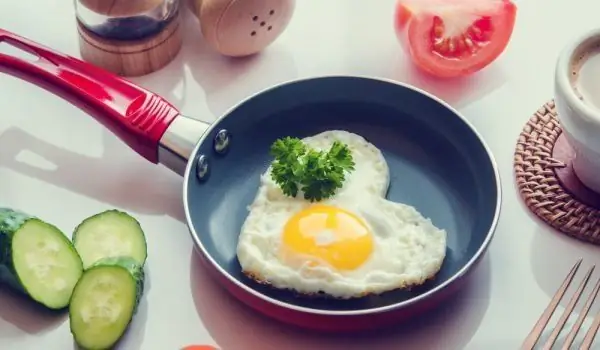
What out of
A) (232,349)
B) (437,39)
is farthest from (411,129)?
(232,349)

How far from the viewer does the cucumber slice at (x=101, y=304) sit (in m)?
1.06

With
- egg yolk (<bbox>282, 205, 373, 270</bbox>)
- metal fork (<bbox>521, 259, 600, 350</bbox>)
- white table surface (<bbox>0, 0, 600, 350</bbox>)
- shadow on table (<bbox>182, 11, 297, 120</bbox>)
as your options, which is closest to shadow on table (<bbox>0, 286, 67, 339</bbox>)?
white table surface (<bbox>0, 0, 600, 350</bbox>)

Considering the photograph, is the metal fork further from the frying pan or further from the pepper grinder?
the pepper grinder

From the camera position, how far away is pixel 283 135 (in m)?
1.35

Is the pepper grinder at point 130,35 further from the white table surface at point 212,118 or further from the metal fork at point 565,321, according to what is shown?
the metal fork at point 565,321

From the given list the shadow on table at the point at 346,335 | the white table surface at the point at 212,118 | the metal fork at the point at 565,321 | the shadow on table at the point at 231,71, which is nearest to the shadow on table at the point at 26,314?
the white table surface at the point at 212,118

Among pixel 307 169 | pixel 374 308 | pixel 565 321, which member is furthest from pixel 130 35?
pixel 565 321

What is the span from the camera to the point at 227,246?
3.95 feet

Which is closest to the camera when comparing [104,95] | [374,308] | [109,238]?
[374,308]

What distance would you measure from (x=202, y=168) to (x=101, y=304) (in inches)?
10.1

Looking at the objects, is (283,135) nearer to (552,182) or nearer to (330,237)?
(330,237)

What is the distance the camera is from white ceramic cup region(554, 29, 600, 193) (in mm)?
1121

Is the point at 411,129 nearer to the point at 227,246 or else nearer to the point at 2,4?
the point at 227,246

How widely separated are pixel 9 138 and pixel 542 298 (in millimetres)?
773
